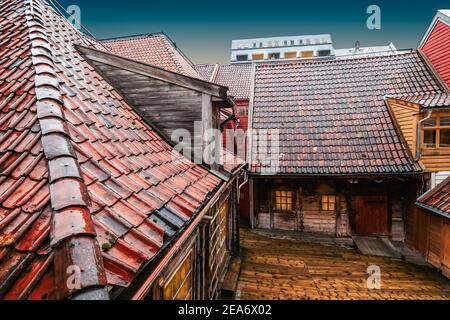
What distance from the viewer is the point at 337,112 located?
1172 cm

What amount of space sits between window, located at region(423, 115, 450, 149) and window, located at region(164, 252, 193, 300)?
1016cm

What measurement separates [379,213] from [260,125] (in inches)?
247

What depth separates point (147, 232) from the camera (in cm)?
232

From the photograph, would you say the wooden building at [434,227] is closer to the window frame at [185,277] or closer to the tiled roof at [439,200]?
the tiled roof at [439,200]

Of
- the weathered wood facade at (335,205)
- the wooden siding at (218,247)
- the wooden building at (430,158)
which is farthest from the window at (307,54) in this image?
the wooden siding at (218,247)

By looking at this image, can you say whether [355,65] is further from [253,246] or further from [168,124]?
[168,124]

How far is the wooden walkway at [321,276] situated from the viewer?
659 cm

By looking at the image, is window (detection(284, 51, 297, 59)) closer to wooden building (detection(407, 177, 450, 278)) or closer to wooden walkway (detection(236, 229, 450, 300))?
wooden building (detection(407, 177, 450, 278))

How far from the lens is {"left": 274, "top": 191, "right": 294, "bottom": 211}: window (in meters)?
11.1

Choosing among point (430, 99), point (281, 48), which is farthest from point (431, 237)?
point (281, 48)

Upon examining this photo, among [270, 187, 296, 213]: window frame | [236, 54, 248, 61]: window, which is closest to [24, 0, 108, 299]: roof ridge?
[270, 187, 296, 213]: window frame

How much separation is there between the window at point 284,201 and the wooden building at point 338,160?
4 centimetres

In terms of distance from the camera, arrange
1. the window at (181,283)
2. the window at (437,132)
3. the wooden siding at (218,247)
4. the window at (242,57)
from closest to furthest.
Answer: the window at (181,283), the wooden siding at (218,247), the window at (437,132), the window at (242,57)
